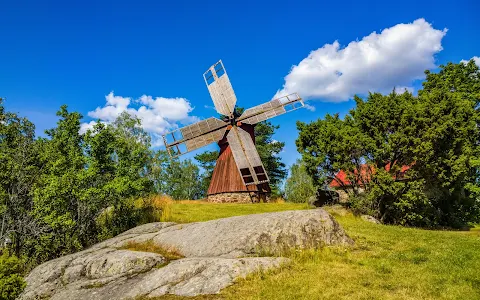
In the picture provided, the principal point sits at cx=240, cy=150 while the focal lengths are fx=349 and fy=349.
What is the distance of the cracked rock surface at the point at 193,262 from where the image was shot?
9.91 m

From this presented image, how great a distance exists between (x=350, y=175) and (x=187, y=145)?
16255mm

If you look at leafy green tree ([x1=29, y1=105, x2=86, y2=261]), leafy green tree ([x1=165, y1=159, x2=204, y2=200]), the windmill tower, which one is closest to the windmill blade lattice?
the windmill tower

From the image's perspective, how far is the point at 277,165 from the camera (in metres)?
55.2

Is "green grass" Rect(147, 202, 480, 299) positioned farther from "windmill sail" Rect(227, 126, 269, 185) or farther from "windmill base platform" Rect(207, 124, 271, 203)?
"windmill base platform" Rect(207, 124, 271, 203)

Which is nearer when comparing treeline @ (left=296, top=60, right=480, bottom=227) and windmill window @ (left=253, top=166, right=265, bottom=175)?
treeline @ (left=296, top=60, right=480, bottom=227)

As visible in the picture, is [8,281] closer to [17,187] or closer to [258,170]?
[17,187]

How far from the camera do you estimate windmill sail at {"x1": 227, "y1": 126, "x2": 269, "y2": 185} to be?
109ft

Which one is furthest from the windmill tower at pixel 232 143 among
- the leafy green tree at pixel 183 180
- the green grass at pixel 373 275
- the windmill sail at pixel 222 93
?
the leafy green tree at pixel 183 180

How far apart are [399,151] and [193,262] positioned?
19.4m

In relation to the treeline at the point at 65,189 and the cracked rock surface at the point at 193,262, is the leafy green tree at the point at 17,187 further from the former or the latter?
the cracked rock surface at the point at 193,262

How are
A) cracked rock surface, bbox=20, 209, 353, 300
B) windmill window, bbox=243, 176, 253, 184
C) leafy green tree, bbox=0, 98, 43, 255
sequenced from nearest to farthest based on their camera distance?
cracked rock surface, bbox=20, 209, 353, 300 → leafy green tree, bbox=0, 98, 43, 255 → windmill window, bbox=243, 176, 253, 184

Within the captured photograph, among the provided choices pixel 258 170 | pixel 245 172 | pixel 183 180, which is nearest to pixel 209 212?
pixel 245 172

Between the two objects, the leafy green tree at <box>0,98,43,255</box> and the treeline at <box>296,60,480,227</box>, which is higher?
the leafy green tree at <box>0,98,43,255</box>

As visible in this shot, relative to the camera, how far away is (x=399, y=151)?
81.5 feet
